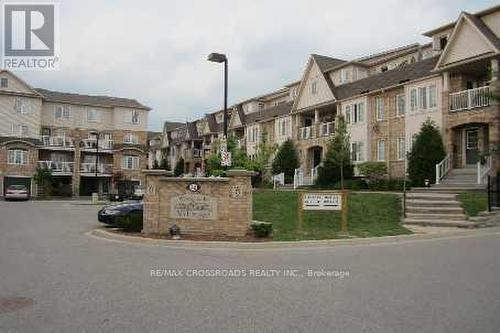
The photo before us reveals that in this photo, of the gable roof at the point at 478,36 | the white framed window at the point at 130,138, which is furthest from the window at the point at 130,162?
the gable roof at the point at 478,36

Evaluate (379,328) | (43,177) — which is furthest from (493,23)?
(43,177)

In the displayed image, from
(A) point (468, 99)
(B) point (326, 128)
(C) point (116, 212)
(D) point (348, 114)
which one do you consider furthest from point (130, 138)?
(A) point (468, 99)

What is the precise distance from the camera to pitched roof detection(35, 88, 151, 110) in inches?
2370

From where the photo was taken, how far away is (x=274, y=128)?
48250 mm

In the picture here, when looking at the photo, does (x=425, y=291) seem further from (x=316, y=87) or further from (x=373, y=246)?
(x=316, y=87)

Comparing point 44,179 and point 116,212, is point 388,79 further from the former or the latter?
point 44,179

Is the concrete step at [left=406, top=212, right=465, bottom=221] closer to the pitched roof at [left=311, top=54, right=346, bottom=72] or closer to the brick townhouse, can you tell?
the pitched roof at [left=311, top=54, right=346, bottom=72]

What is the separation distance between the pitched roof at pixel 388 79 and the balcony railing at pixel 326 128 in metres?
2.21

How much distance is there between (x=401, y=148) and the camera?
32.1 meters

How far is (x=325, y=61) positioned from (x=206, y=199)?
30.4 meters

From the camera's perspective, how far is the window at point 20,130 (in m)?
55.2

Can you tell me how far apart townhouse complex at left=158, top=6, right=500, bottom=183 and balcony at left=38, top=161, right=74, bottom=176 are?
70.1 feet

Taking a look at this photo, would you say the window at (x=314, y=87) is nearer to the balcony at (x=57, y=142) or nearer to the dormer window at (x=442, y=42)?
the dormer window at (x=442, y=42)
